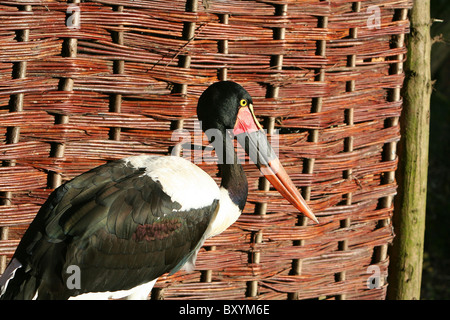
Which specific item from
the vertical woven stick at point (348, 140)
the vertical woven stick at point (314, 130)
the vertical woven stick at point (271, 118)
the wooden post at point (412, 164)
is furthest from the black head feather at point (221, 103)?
the wooden post at point (412, 164)

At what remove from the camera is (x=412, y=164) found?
3.74m

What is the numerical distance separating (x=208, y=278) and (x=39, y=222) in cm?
110

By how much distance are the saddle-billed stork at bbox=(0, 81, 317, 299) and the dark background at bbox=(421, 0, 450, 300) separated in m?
3.05

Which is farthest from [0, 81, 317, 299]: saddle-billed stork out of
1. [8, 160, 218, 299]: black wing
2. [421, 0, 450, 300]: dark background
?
[421, 0, 450, 300]: dark background

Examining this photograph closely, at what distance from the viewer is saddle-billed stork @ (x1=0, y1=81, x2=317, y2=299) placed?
233 centimetres

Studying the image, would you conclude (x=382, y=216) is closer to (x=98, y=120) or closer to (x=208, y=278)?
(x=208, y=278)

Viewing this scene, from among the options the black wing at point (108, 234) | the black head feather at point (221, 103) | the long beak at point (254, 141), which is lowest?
the black wing at point (108, 234)

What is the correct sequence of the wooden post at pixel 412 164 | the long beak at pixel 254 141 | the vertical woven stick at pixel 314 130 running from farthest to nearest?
the wooden post at pixel 412 164
the vertical woven stick at pixel 314 130
the long beak at pixel 254 141

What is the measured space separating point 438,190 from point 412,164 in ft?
10.3

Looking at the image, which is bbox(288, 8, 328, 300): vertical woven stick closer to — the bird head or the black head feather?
the bird head

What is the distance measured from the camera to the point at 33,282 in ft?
7.55

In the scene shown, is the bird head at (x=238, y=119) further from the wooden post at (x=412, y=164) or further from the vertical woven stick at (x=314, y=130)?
the wooden post at (x=412, y=164)

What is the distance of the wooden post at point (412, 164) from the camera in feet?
12.1

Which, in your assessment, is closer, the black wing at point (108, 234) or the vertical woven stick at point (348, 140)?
the black wing at point (108, 234)
